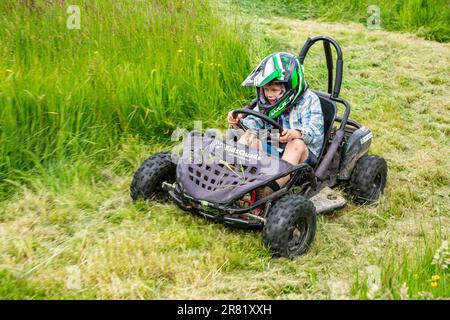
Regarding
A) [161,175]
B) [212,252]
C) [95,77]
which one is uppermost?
[95,77]

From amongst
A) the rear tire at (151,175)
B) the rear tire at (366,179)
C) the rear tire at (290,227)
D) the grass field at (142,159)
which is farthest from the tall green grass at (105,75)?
the rear tire at (290,227)

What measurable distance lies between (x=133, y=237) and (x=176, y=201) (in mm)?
411

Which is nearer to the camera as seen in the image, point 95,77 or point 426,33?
point 95,77

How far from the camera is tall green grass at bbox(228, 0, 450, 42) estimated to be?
9.91m

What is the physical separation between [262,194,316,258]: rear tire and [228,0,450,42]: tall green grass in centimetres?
561

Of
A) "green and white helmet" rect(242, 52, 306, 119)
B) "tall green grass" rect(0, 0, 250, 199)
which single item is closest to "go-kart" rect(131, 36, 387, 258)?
"green and white helmet" rect(242, 52, 306, 119)

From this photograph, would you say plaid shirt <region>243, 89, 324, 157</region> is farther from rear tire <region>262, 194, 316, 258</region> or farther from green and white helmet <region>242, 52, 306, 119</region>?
rear tire <region>262, 194, 316, 258</region>

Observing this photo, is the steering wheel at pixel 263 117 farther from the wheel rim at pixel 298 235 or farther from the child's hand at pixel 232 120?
the wheel rim at pixel 298 235

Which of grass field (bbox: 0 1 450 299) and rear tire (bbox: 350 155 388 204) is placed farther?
rear tire (bbox: 350 155 388 204)

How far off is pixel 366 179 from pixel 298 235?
110 cm
